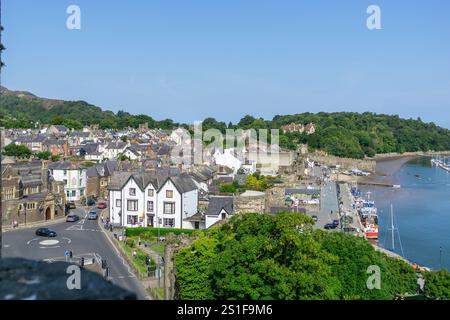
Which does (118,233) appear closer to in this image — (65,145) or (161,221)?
(161,221)

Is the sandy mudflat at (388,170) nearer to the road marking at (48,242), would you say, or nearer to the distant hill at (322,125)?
the distant hill at (322,125)

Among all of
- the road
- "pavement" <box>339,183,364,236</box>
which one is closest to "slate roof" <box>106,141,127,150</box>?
"pavement" <box>339,183,364,236</box>

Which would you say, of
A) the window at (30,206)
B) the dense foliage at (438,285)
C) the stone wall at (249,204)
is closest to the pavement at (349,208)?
the stone wall at (249,204)

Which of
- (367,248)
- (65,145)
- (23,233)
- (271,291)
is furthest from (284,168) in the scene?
(271,291)

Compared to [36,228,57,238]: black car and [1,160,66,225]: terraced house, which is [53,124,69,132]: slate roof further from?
[36,228,57,238]: black car

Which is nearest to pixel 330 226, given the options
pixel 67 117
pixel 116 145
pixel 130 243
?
pixel 130 243
